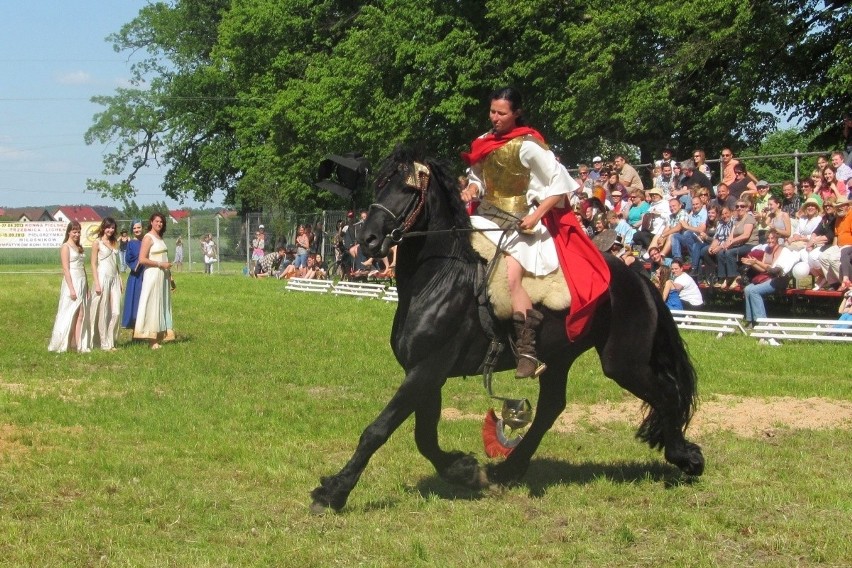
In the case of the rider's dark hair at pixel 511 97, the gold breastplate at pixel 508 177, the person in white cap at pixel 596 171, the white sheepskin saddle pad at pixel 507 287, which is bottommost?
the white sheepskin saddle pad at pixel 507 287

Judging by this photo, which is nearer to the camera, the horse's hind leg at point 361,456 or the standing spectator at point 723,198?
the horse's hind leg at point 361,456

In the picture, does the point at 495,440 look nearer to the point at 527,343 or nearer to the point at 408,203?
the point at 527,343

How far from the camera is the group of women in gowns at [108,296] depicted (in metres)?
16.4

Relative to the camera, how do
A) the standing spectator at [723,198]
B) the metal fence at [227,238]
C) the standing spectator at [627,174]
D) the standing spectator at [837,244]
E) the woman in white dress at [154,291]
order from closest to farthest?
the woman in white dress at [154,291] < the standing spectator at [837,244] < the standing spectator at [723,198] < the standing spectator at [627,174] < the metal fence at [227,238]

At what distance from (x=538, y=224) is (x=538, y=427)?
5.14 ft

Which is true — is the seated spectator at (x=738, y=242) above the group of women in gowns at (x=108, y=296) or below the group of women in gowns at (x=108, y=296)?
above

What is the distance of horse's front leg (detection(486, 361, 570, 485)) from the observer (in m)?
7.96

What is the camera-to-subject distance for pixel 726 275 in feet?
65.4

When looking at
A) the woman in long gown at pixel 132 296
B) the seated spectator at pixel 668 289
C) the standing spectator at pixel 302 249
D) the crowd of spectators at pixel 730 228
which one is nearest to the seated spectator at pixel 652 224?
the crowd of spectators at pixel 730 228

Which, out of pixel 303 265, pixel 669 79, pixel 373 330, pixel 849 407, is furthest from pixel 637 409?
pixel 303 265

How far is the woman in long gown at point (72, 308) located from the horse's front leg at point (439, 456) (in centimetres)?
1002

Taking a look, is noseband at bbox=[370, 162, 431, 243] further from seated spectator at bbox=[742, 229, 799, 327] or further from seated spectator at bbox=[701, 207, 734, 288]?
seated spectator at bbox=[701, 207, 734, 288]

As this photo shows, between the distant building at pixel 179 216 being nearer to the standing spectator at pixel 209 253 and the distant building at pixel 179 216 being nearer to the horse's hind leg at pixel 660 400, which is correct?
the standing spectator at pixel 209 253

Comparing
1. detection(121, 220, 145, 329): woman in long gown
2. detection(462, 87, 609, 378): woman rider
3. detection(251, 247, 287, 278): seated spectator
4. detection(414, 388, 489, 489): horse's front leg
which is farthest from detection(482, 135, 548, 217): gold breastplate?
detection(251, 247, 287, 278): seated spectator
